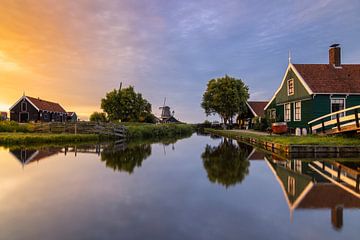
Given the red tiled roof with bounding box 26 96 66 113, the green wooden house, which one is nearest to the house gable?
the green wooden house

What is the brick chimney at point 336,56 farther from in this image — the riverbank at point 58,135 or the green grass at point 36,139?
the green grass at point 36,139

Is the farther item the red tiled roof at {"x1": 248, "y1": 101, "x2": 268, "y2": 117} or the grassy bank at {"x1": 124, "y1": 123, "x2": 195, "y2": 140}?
the red tiled roof at {"x1": 248, "y1": 101, "x2": 268, "y2": 117}

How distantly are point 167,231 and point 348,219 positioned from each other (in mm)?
3078

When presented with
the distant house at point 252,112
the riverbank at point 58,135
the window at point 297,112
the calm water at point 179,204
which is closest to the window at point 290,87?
the window at point 297,112

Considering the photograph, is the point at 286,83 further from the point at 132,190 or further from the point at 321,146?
the point at 132,190

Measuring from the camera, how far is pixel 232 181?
23.6 ft

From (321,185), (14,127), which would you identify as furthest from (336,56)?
(14,127)

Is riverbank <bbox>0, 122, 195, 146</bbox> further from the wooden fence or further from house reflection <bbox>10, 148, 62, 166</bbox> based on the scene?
house reflection <bbox>10, 148, 62, 166</bbox>

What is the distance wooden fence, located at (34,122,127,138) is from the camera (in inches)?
969

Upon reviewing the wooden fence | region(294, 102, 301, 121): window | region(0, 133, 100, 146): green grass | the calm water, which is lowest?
the calm water

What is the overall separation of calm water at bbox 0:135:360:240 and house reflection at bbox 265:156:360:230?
0.02 metres

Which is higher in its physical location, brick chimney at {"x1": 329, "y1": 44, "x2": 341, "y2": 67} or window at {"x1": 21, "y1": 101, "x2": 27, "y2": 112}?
brick chimney at {"x1": 329, "y1": 44, "x2": 341, "y2": 67}

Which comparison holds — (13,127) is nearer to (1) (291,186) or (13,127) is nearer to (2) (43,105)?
(2) (43,105)

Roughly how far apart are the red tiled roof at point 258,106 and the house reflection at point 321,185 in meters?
29.4
